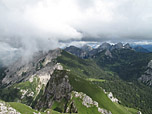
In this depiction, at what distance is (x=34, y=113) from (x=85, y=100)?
329ft

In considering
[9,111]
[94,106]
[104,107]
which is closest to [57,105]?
[94,106]

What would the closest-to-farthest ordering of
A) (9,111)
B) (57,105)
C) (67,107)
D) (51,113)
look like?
(9,111), (51,113), (67,107), (57,105)

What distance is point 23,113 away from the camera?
321ft

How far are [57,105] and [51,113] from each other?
248ft

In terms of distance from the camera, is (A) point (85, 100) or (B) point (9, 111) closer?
(B) point (9, 111)

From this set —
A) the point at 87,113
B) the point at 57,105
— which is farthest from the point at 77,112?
the point at 57,105

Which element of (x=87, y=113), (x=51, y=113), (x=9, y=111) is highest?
(x=9, y=111)

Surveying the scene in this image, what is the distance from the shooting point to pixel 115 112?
189250mm

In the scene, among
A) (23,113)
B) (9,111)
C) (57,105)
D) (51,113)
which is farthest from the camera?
(57,105)

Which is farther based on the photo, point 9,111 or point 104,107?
point 104,107

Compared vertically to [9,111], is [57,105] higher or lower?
lower

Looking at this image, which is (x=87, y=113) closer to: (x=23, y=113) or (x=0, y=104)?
(x=23, y=113)

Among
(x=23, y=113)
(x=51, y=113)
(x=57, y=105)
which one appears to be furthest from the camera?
(x=57, y=105)

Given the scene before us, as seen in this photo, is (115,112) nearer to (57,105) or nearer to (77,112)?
(77,112)
